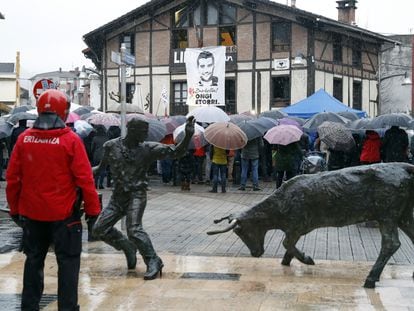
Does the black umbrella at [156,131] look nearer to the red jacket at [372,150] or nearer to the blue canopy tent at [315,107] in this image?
the red jacket at [372,150]

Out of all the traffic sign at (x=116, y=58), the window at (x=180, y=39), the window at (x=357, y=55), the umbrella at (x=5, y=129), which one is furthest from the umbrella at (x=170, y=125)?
the window at (x=357, y=55)

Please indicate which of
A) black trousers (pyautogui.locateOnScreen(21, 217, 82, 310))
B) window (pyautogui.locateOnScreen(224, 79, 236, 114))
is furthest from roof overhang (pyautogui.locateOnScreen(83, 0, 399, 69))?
black trousers (pyautogui.locateOnScreen(21, 217, 82, 310))

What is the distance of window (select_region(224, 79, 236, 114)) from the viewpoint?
31.2 meters

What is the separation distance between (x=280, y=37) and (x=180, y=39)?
199 inches

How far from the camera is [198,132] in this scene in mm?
16906

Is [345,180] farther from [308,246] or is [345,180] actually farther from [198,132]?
[198,132]

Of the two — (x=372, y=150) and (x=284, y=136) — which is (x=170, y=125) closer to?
(x=284, y=136)

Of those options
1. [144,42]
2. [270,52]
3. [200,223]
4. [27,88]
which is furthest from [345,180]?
[27,88]

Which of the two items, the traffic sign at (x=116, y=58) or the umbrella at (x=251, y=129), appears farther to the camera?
the umbrella at (x=251, y=129)

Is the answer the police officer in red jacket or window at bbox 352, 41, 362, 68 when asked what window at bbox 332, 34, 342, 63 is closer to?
window at bbox 352, 41, 362, 68

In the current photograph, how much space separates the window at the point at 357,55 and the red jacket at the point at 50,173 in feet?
97.5

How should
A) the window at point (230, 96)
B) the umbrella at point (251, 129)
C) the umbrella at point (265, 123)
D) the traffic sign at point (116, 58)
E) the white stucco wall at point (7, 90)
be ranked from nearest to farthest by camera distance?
the traffic sign at point (116, 58), the umbrella at point (251, 129), the umbrella at point (265, 123), the window at point (230, 96), the white stucco wall at point (7, 90)

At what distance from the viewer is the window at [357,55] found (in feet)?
109

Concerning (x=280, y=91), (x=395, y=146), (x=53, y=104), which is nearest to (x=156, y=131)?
(x=395, y=146)
